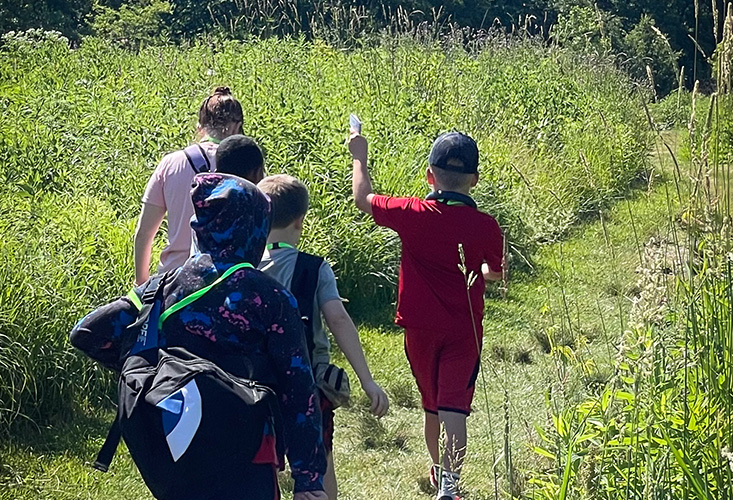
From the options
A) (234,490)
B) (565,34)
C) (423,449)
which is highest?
(234,490)

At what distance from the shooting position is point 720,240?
10.9 feet

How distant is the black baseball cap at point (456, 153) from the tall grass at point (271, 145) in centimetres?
49

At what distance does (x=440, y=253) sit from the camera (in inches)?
186

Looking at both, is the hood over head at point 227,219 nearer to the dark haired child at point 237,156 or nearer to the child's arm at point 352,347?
the child's arm at point 352,347

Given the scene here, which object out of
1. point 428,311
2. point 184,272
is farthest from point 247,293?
point 428,311

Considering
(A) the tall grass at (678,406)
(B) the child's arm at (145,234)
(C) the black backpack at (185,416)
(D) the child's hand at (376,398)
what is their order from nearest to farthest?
1. (C) the black backpack at (185,416)
2. (A) the tall grass at (678,406)
3. (D) the child's hand at (376,398)
4. (B) the child's arm at (145,234)

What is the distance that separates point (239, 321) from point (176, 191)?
2.02 metres

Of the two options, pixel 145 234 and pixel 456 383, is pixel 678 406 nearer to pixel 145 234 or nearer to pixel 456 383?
pixel 456 383

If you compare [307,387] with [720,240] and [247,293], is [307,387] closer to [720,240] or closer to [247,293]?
[247,293]

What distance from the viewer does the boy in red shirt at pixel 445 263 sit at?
4691 millimetres

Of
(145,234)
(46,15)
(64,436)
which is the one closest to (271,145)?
(64,436)

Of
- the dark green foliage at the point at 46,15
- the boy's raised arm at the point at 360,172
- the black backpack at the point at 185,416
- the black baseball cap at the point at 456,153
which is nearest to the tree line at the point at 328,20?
the dark green foliage at the point at 46,15

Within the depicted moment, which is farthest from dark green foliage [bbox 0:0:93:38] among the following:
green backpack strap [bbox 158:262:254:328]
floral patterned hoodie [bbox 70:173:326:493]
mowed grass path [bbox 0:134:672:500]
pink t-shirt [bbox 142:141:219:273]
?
green backpack strap [bbox 158:262:254:328]

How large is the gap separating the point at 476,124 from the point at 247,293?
9.44 m
